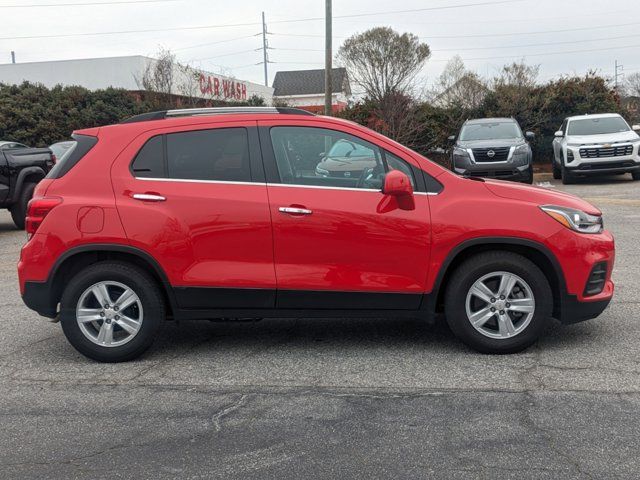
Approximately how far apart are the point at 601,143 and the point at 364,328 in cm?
Answer: 1386

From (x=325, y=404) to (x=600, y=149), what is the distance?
15.5m

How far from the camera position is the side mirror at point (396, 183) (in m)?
4.99

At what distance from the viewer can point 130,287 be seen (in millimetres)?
5270

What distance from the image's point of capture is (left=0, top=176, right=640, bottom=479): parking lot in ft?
12.0

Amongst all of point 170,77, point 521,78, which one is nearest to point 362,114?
point 521,78

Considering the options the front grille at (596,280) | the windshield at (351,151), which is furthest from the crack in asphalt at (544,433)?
the windshield at (351,151)

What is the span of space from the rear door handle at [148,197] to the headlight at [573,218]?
9.18 feet

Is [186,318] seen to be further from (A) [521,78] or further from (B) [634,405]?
(A) [521,78]

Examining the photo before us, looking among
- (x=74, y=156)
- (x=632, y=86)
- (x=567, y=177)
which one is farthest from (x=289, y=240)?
(x=632, y=86)

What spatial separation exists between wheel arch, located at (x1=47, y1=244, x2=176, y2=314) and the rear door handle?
37 centimetres

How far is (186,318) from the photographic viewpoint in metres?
5.35

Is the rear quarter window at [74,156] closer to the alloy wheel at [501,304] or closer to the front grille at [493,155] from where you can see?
the alloy wheel at [501,304]

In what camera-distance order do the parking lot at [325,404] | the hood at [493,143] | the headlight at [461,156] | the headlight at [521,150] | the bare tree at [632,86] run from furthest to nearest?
the bare tree at [632,86] < the headlight at [461,156] < the hood at [493,143] < the headlight at [521,150] < the parking lot at [325,404]

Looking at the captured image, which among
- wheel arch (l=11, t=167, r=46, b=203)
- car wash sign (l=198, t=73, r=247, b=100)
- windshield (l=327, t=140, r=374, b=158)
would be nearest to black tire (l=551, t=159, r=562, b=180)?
wheel arch (l=11, t=167, r=46, b=203)
